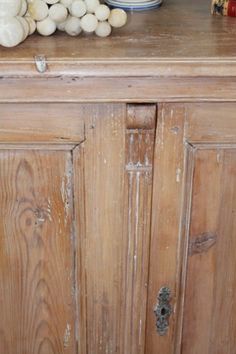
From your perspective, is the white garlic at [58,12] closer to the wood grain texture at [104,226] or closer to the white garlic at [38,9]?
the white garlic at [38,9]

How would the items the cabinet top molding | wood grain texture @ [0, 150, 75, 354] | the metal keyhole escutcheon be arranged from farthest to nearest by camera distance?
the metal keyhole escutcheon
wood grain texture @ [0, 150, 75, 354]
the cabinet top molding

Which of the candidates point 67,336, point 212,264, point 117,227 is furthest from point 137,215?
point 67,336

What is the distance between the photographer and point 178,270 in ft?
3.13

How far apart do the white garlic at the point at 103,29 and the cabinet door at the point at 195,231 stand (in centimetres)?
15

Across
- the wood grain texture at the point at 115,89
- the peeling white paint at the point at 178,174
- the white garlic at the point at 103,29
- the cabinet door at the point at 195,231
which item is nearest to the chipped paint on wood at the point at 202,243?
the cabinet door at the point at 195,231

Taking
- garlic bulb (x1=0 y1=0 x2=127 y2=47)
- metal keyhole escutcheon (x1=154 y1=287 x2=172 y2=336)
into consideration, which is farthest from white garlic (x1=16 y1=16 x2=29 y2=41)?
metal keyhole escutcheon (x1=154 y1=287 x2=172 y2=336)

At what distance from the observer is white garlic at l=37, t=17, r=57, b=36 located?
2.80ft

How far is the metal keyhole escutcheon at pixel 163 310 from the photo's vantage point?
974 mm

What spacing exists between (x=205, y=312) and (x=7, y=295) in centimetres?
34

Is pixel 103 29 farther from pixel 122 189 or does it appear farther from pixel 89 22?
pixel 122 189

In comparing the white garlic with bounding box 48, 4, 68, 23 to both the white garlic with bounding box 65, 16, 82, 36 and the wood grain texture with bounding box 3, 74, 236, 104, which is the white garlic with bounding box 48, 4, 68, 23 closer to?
the white garlic with bounding box 65, 16, 82, 36

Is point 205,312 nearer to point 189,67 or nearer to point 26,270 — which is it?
point 26,270

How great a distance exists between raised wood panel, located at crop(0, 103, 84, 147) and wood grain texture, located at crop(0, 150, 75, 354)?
0.03 meters

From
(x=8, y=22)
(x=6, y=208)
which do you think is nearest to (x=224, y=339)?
(x=6, y=208)
